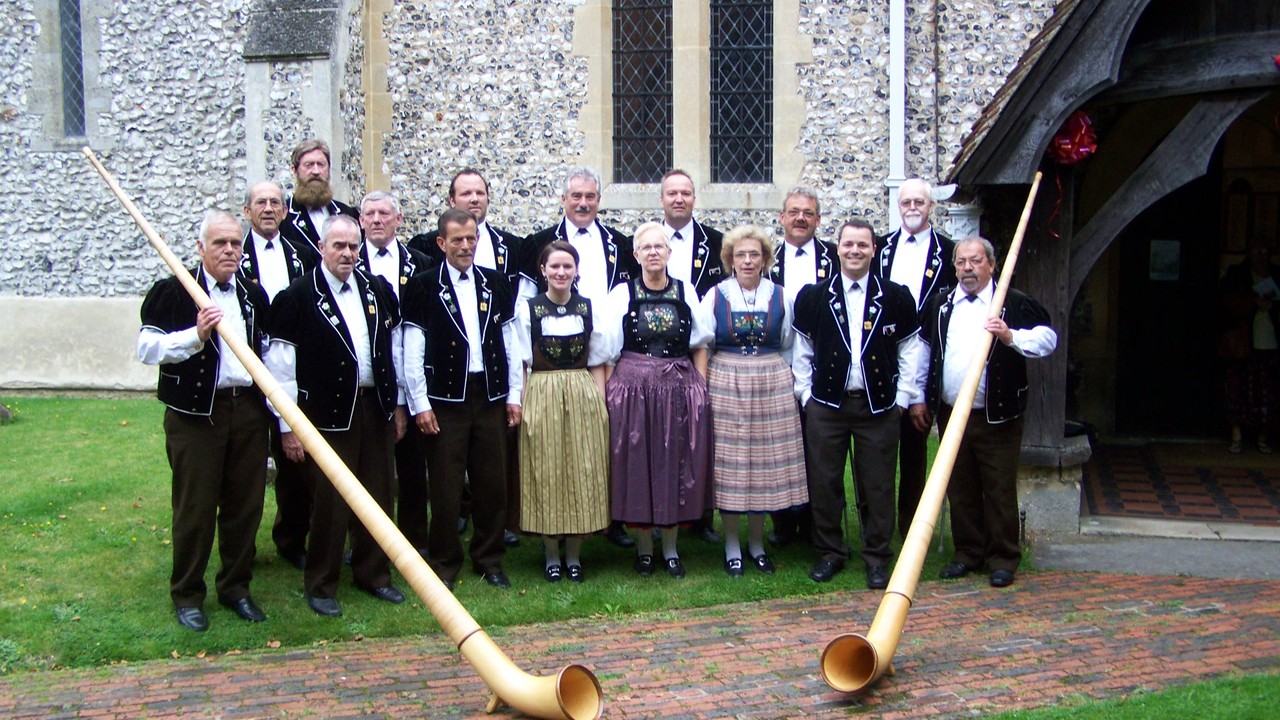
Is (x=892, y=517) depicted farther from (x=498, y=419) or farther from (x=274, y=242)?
(x=274, y=242)

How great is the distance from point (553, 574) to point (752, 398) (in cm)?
137

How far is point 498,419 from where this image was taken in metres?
6.69

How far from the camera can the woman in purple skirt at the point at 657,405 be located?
264 inches

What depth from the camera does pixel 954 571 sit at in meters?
6.80

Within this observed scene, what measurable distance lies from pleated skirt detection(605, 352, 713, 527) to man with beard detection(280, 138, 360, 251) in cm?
176

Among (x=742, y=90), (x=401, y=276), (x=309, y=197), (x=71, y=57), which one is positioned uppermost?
(x=71, y=57)

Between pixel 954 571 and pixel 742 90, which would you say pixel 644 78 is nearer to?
pixel 742 90

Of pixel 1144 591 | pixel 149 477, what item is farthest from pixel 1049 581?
pixel 149 477

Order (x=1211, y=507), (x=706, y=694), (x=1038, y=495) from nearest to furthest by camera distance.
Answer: (x=706, y=694), (x=1038, y=495), (x=1211, y=507)

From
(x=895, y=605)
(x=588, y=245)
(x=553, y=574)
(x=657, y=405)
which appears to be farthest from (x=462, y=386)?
(x=895, y=605)

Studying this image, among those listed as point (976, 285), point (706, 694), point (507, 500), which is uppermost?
point (976, 285)

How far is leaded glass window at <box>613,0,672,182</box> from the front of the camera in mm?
11844

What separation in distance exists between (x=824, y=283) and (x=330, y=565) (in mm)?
2816

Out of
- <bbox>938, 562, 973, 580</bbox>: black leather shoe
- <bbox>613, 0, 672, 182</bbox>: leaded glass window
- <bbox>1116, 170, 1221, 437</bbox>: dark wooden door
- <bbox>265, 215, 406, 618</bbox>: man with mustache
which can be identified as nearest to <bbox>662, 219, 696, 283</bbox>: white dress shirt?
<bbox>265, 215, 406, 618</bbox>: man with mustache
